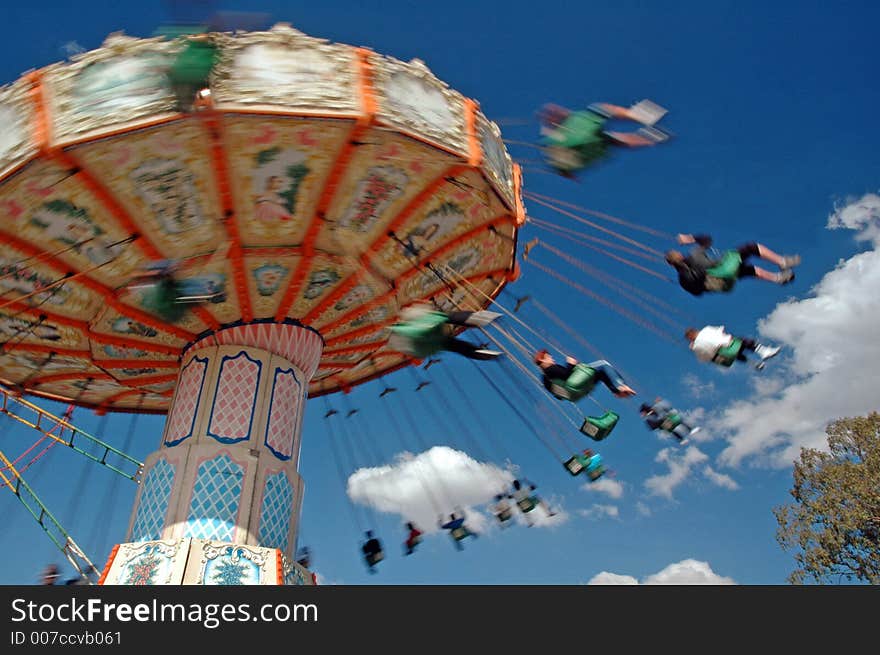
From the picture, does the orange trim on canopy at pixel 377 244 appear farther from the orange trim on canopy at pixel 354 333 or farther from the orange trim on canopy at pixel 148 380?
the orange trim on canopy at pixel 148 380

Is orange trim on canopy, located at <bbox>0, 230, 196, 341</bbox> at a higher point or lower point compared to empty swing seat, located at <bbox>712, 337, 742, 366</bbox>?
higher

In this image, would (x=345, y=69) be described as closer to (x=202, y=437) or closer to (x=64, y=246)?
(x=64, y=246)

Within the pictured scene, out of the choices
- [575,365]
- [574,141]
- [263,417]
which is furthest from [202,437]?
[574,141]

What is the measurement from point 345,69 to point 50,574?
986cm

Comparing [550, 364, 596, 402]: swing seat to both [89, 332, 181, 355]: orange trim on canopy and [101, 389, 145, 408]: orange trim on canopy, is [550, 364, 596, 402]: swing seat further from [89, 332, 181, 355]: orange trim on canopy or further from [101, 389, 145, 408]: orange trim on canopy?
[101, 389, 145, 408]: orange trim on canopy

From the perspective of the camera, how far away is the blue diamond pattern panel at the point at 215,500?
834 cm

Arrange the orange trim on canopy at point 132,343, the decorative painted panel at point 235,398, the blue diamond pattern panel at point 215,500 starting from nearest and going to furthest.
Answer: the blue diamond pattern panel at point 215,500, the decorative painted panel at point 235,398, the orange trim on canopy at point 132,343

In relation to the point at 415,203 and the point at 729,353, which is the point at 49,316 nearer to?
the point at 415,203

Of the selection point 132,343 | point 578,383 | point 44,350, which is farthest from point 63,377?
point 578,383

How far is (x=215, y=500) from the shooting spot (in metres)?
8.55

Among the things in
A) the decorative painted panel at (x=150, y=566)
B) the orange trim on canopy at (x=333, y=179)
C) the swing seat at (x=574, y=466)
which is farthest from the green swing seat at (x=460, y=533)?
the decorative painted panel at (x=150, y=566)

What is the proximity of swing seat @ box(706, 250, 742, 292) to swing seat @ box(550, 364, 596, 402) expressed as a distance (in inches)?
63.4

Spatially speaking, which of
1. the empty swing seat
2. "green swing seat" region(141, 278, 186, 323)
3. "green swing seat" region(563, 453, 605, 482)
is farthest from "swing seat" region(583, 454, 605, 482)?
"green swing seat" region(141, 278, 186, 323)

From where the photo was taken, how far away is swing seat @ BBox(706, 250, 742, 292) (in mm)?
7762
